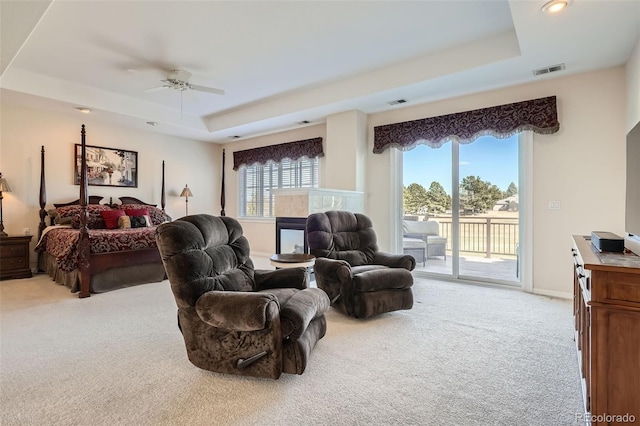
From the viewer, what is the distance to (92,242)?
3.92 metres

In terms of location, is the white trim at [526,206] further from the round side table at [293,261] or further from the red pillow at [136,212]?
the red pillow at [136,212]

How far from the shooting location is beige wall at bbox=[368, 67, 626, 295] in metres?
3.48

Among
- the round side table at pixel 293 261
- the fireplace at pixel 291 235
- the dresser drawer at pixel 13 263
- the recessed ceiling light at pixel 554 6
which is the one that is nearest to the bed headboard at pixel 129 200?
the dresser drawer at pixel 13 263

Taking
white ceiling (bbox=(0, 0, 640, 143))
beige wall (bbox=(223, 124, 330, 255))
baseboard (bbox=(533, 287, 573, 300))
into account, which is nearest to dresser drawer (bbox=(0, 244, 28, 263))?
white ceiling (bbox=(0, 0, 640, 143))

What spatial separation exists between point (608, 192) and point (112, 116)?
7.17m

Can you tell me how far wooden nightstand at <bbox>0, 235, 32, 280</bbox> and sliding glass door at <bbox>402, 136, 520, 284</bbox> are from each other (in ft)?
19.1

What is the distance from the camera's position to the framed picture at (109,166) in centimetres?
559

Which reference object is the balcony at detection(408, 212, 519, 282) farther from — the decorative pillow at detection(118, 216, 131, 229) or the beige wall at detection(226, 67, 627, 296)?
the decorative pillow at detection(118, 216, 131, 229)

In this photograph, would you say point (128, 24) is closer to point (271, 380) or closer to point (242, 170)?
point (271, 380)

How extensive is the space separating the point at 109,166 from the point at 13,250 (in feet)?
6.46

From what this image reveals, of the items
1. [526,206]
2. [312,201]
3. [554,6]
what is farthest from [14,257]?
[526,206]

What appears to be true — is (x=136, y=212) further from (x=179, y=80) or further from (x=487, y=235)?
(x=487, y=235)

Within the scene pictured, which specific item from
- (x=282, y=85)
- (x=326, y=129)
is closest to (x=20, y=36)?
(x=282, y=85)

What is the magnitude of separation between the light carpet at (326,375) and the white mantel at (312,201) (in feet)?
6.11
